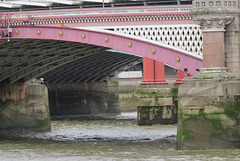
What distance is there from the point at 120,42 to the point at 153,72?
12.1m

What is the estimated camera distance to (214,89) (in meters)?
28.6

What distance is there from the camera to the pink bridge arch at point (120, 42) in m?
32.9

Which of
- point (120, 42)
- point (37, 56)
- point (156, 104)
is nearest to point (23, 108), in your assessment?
point (37, 56)

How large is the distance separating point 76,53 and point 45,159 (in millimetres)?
15428

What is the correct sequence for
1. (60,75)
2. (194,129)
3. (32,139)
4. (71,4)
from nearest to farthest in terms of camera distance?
Result: (194,129), (32,139), (71,4), (60,75)

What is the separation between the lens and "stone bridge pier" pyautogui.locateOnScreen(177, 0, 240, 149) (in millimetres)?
28547

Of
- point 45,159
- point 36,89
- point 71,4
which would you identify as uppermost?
point 71,4

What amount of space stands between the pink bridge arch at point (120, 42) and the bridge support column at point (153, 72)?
10.4 m

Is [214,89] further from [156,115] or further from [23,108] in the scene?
[23,108]

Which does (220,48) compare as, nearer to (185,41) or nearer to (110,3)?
(185,41)

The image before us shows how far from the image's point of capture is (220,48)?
29.8m

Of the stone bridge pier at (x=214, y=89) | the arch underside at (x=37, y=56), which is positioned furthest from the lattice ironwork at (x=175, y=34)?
the arch underside at (x=37, y=56)

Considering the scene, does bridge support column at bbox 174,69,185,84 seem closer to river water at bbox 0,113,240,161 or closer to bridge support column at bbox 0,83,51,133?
river water at bbox 0,113,240,161

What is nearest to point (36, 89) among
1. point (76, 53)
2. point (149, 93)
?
point (76, 53)
